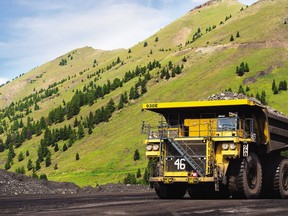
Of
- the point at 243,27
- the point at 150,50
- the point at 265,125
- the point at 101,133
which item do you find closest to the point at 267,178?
the point at 265,125

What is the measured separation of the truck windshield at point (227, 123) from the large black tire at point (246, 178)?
1.43 m

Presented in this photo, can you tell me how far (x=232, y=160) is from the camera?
21.4 m

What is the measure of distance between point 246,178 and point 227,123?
244cm

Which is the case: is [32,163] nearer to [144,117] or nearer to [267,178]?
[144,117]

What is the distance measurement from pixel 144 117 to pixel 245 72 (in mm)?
23558

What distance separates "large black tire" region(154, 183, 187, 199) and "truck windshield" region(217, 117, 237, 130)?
3.44m

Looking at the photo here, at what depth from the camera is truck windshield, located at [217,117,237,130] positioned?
70.9 feet

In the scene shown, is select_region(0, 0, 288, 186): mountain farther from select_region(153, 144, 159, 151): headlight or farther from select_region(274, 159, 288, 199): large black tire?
select_region(153, 144, 159, 151): headlight

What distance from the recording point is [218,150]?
69.7 feet

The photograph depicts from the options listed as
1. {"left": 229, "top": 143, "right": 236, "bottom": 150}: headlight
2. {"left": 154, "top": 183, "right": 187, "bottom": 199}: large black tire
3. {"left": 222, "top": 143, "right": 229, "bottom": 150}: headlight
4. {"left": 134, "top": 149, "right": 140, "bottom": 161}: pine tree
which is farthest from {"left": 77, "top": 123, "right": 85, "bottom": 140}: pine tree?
{"left": 229, "top": 143, "right": 236, "bottom": 150}: headlight

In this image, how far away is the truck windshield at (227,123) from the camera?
70.9 feet

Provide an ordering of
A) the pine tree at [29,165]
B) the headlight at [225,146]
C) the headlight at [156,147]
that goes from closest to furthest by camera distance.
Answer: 1. the headlight at [225,146]
2. the headlight at [156,147]
3. the pine tree at [29,165]

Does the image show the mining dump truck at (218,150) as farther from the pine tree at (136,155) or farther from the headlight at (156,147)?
the pine tree at (136,155)

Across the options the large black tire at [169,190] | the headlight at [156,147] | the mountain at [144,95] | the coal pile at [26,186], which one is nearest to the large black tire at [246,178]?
the large black tire at [169,190]
